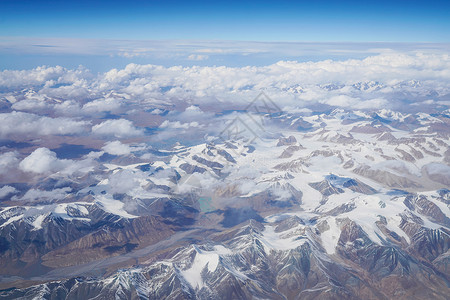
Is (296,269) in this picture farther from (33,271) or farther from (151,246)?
(33,271)

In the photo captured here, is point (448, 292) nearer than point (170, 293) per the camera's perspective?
No

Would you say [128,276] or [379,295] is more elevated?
[128,276]

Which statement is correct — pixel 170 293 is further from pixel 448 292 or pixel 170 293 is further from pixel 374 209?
pixel 374 209

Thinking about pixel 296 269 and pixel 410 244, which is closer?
pixel 296 269

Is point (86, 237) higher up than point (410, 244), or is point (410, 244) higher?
point (410, 244)

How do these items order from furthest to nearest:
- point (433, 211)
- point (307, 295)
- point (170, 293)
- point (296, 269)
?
point (433, 211) → point (296, 269) → point (307, 295) → point (170, 293)

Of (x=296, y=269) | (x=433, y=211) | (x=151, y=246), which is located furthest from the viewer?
(x=433, y=211)

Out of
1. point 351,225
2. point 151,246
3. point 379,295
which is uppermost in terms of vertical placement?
point 351,225

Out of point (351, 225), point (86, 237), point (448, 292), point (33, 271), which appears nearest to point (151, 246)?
point (86, 237)

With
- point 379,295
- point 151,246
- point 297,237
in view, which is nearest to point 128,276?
point 151,246

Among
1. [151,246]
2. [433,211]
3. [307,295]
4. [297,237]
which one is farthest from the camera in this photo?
[433,211]
